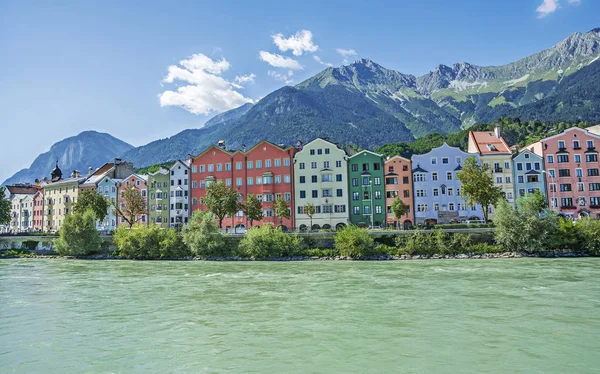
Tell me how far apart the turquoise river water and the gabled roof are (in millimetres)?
39692

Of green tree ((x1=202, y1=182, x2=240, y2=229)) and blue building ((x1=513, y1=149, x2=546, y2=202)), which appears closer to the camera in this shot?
green tree ((x1=202, y1=182, x2=240, y2=229))

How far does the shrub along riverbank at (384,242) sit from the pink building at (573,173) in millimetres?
16312

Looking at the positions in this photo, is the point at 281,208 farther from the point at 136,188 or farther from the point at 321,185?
the point at 136,188

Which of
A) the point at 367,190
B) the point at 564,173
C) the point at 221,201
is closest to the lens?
the point at 221,201

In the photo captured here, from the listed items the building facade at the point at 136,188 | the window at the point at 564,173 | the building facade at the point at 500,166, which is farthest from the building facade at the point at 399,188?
the building facade at the point at 136,188

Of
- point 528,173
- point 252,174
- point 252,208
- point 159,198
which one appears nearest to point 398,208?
point 252,208

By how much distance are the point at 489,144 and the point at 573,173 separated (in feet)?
43.6

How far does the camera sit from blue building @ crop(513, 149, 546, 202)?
236 feet

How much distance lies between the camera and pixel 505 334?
18453mm

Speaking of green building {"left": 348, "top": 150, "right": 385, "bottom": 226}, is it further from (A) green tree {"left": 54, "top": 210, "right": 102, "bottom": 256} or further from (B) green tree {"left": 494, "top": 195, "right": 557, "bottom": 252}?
(A) green tree {"left": 54, "top": 210, "right": 102, "bottom": 256}

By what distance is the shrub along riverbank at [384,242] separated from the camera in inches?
2028

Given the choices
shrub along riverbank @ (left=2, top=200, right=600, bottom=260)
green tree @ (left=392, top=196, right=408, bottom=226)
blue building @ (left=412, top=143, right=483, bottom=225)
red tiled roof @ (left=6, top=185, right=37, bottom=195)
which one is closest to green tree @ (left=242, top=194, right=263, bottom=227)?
shrub along riverbank @ (left=2, top=200, right=600, bottom=260)

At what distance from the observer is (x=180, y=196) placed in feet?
282

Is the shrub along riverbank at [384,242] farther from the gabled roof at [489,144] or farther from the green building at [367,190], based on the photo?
the gabled roof at [489,144]
